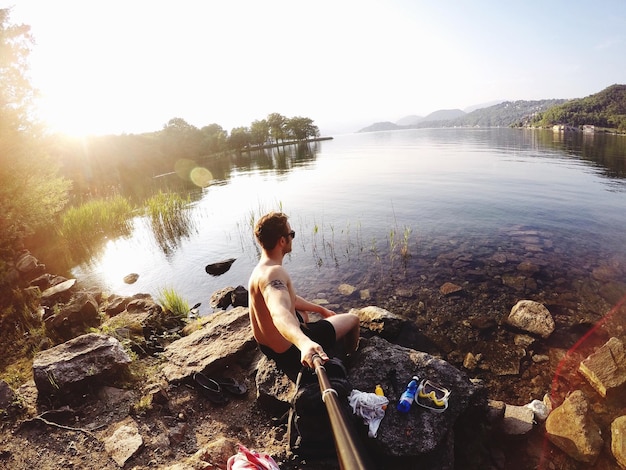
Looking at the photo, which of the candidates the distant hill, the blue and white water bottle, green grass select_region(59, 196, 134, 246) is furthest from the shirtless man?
the distant hill

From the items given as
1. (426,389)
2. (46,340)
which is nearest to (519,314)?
(426,389)

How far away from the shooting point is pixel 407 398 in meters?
4.68

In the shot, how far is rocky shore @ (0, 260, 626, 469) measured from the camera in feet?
14.6

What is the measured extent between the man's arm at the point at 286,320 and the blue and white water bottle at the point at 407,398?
239cm

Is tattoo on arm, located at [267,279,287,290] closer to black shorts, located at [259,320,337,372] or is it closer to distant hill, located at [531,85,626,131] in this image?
black shorts, located at [259,320,337,372]

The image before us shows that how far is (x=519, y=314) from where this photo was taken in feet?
29.7

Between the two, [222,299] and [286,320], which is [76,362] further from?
[222,299]

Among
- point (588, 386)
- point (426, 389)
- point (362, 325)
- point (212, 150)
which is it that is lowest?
point (588, 386)

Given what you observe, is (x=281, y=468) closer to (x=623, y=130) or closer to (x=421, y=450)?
(x=421, y=450)

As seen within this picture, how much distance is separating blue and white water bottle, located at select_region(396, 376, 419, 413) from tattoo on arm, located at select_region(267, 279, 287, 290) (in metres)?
2.59

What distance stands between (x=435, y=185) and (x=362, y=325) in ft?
85.0

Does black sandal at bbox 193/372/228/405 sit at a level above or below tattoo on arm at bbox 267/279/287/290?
below

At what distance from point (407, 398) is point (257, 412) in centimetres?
278

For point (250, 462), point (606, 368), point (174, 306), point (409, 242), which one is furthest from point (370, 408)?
point (409, 242)
